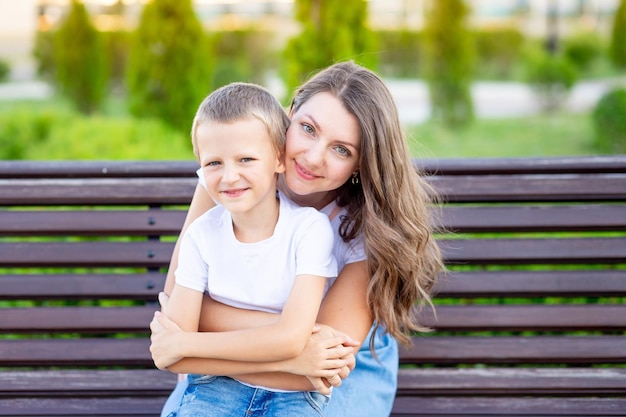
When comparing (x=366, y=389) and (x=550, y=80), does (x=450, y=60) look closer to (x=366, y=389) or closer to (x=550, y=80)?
(x=550, y=80)

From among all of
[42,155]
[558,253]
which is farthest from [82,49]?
[558,253]

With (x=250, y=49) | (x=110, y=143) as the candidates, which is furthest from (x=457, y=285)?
(x=250, y=49)

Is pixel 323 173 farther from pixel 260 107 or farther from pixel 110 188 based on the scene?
pixel 110 188

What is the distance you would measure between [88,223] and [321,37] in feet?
15.3

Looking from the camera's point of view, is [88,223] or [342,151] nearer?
[342,151]

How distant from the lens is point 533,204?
2828mm

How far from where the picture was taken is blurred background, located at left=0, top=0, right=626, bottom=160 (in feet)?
22.8

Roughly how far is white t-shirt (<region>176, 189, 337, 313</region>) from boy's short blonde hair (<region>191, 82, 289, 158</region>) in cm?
22

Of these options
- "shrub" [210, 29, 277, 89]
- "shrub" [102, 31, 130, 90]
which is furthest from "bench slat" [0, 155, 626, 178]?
"shrub" [102, 31, 130, 90]

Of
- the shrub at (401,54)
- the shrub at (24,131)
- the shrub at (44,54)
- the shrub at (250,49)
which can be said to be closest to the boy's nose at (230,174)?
the shrub at (24,131)

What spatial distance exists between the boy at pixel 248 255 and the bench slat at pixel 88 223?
0.58 meters

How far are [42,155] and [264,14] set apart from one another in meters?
12.7

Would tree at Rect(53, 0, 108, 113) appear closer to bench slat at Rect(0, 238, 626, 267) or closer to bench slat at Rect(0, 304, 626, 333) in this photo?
bench slat at Rect(0, 238, 626, 267)

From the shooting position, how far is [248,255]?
207 centimetres
